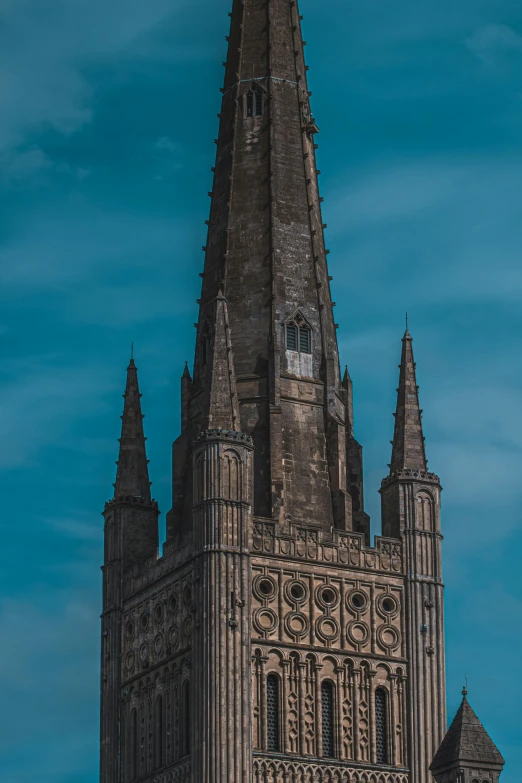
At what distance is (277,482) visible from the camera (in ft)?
300

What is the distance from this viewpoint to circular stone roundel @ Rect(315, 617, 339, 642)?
89.4m

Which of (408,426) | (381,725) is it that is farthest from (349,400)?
(381,725)

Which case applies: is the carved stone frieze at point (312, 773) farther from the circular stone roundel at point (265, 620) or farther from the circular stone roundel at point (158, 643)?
the circular stone roundel at point (158, 643)

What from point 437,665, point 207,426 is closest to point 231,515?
point 207,426

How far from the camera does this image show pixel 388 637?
9062cm

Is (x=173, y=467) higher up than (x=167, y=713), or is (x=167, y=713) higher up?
(x=173, y=467)

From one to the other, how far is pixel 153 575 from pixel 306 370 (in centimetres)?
889

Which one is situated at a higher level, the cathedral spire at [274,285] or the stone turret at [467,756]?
the cathedral spire at [274,285]

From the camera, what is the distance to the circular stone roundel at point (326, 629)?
89.4 meters

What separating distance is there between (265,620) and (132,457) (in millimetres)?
10125

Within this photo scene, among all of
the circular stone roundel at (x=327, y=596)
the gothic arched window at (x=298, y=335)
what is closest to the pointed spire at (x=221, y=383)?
the gothic arched window at (x=298, y=335)

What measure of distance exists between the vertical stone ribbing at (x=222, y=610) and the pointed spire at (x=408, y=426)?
20.2 feet

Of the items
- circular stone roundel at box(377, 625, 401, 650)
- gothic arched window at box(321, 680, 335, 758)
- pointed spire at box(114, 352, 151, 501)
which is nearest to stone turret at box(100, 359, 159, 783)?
pointed spire at box(114, 352, 151, 501)

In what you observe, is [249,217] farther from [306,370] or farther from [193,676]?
[193,676]
